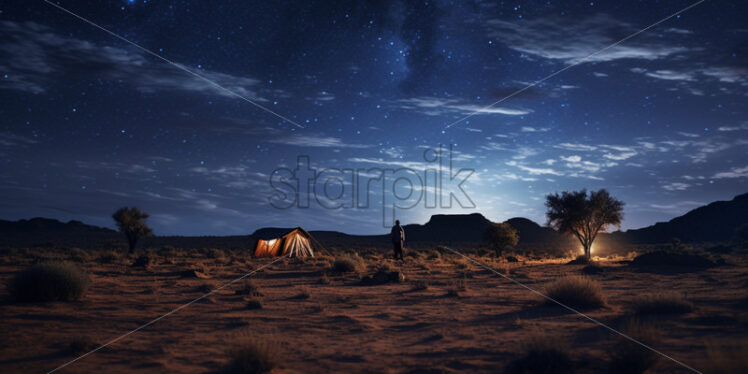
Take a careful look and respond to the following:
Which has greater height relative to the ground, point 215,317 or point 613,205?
A: point 613,205

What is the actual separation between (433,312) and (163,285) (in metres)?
11.7

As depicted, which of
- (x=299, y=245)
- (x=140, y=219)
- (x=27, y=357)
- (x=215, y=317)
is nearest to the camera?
(x=27, y=357)

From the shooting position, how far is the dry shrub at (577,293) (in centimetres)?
1126

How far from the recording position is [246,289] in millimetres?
15000

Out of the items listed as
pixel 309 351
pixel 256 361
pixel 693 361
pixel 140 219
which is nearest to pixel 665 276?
pixel 693 361

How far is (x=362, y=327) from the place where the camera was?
983 centimetres

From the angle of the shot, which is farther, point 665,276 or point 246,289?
point 665,276

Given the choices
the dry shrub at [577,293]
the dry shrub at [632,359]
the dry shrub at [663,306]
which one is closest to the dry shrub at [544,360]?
the dry shrub at [632,359]

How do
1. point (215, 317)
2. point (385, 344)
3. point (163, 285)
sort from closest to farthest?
point (385, 344) → point (215, 317) → point (163, 285)

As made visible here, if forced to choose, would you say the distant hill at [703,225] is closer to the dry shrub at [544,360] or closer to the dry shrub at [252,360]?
the dry shrub at [544,360]

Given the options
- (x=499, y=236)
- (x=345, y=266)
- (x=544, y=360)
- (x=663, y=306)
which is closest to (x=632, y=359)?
(x=544, y=360)

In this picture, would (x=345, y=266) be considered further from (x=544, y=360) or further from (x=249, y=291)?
(x=544, y=360)

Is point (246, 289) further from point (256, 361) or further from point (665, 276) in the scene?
point (665, 276)

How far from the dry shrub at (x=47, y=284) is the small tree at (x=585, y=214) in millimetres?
34005
